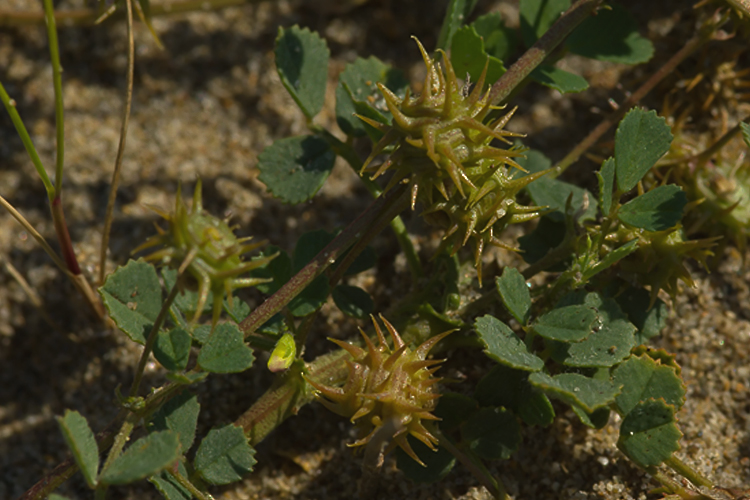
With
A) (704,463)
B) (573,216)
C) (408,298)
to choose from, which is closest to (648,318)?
(573,216)

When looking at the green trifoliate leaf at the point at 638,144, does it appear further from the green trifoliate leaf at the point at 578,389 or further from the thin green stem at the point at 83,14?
the thin green stem at the point at 83,14

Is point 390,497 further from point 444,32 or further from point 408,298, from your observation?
point 444,32

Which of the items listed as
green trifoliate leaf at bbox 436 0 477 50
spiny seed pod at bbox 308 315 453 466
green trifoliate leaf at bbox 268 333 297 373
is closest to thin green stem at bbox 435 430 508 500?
spiny seed pod at bbox 308 315 453 466

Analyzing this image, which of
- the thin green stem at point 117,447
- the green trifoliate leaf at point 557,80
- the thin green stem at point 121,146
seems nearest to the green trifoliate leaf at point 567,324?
the green trifoliate leaf at point 557,80

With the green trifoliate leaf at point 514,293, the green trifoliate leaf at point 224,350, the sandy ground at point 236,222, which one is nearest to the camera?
the green trifoliate leaf at point 224,350

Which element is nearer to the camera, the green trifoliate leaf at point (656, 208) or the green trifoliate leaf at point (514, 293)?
the green trifoliate leaf at point (514, 293)

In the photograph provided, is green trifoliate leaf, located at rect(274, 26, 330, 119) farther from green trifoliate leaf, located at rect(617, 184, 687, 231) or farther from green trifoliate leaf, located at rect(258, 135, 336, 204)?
green trifoliate leaf, located at rect(617, 184, 687, 231)
